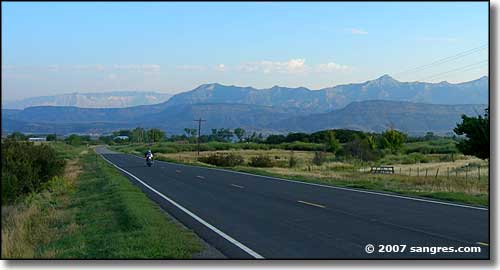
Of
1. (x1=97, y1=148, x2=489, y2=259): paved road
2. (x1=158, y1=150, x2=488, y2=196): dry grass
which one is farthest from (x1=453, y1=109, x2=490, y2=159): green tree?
(x1=97, y1=148, x2=489, y2=259): paved road

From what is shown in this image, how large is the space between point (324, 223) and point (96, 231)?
5.16 m

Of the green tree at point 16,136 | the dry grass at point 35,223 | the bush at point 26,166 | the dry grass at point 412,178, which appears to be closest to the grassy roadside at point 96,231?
the dry grass at point 35,223

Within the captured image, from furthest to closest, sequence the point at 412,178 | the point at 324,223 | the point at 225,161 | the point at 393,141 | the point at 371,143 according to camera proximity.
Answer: the point at 393,141 < the point at 371,143 < the point at 225,161 < the point at 412,178 < the point at 324,223

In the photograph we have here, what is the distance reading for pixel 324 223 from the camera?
50.5 feet

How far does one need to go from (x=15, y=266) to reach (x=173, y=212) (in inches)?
378

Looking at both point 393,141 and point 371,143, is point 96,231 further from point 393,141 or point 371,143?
point 393,141

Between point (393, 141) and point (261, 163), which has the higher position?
point (393, 141)

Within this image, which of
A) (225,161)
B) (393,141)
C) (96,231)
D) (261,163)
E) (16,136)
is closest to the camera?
(96,231)

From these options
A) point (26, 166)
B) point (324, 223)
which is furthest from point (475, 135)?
point (26, 166)

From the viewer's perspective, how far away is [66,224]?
17.2 m

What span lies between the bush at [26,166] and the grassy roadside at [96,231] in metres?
0.54

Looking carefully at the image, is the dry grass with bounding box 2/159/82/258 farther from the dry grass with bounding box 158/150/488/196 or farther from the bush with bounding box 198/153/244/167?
the bush with bounding box 198/153/244/167

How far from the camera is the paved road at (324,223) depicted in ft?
38.1

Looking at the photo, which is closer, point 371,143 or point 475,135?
point 475,135
